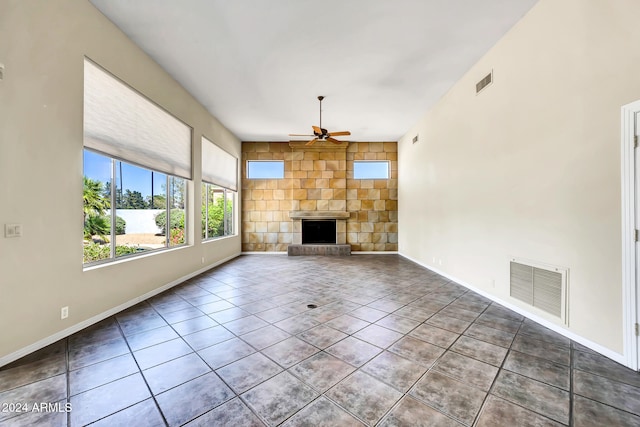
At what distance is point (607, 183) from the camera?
215 cm

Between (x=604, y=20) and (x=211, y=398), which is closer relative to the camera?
(x=211, y=398)

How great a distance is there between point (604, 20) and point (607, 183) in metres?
1.38

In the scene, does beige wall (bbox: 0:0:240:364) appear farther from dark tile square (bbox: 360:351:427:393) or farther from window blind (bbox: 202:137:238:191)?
dark tile square (bbox: 360:351:427:393)

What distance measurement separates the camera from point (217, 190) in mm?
6590

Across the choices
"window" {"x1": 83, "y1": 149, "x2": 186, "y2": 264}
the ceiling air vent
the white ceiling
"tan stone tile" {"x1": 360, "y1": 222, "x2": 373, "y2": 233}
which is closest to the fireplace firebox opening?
"tan stone tile" {"x1": 360, "y1": 222, "x2": 373, "y2": 233}

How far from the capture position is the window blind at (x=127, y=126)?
111 inches

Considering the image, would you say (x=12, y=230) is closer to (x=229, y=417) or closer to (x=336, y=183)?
(x=229, y=417)

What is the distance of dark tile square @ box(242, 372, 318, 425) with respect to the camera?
153cm

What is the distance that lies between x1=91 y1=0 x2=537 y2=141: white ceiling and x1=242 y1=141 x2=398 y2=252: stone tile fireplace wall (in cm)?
263

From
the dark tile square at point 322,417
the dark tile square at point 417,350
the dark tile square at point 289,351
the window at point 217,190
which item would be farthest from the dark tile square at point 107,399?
the window at point 217,190

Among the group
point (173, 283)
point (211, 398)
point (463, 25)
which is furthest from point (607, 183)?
point (173, 283)

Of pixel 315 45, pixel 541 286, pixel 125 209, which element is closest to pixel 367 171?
pixel 315 45

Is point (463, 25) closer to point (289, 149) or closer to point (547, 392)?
point (547, 392)

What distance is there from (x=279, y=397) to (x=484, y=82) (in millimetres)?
4491
